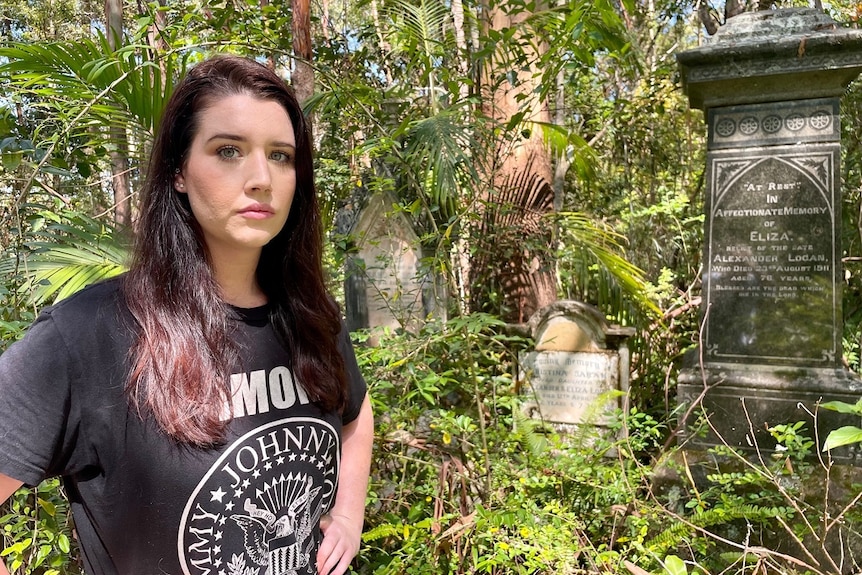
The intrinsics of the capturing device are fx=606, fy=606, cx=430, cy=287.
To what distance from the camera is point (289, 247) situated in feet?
4.20

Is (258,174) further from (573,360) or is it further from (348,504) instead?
(573,360)

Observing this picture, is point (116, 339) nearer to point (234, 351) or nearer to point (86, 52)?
point (234, 351)

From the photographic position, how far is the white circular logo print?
101 cm

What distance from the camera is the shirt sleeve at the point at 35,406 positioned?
2.77 feet

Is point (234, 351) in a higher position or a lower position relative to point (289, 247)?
lower

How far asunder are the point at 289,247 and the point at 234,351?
0.29 metres

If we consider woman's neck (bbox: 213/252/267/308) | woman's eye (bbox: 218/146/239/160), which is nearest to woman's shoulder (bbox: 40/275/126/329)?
woman's neck (bbox: 213/252/267/308)

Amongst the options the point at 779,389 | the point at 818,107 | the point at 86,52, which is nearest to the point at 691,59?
the point at 818,107

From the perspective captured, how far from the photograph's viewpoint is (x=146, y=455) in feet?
3.15

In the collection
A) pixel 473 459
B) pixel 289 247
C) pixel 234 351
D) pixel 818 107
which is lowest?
pixel 473 459

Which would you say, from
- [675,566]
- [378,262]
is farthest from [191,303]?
[378,262]

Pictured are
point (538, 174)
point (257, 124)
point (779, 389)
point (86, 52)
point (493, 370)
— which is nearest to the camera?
point (257, 124)

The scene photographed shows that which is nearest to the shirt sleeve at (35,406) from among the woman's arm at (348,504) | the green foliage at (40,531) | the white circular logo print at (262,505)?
the white circular logo print at (262,505)

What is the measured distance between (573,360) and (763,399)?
1.45 meters
